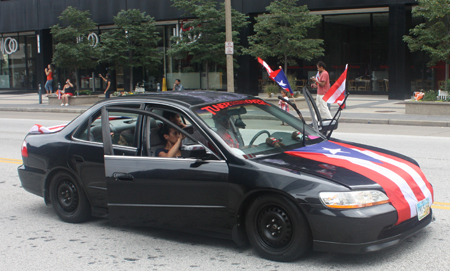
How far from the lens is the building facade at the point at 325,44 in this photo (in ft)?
83.8

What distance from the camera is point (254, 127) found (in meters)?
5.23

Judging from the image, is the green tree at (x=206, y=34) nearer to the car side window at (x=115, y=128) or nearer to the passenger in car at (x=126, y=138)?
the car side window at (x=115, y=128)

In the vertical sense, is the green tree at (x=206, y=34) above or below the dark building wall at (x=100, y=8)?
below

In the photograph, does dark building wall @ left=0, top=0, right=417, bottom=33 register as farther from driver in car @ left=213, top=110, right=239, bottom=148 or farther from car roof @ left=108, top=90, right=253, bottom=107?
driver in car @ left=213, top=110, right=239, bottom=148

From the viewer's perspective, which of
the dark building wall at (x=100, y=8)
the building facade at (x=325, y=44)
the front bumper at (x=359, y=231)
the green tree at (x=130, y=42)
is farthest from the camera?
the green tree at (x=130, y=42)

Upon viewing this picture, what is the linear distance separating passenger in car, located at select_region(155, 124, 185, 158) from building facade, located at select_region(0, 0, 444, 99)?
2244cm

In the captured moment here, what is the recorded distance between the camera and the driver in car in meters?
4.69

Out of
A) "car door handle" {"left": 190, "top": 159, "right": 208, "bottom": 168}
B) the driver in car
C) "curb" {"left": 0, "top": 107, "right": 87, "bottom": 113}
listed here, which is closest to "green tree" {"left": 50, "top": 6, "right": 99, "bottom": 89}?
"curb" {"left": 0, "top": 107, "right": 87, "bottom": 113}

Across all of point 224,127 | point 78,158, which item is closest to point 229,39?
point 78,158

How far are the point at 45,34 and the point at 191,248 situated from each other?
3631 cm

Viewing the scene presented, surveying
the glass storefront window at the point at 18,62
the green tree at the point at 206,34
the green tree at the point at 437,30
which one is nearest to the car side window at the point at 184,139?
the green tree at the point at 437,30

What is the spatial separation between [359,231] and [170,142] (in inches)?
85.2

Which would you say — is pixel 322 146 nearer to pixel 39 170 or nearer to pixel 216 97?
pixel 216 97

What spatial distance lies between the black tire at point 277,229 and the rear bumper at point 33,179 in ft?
9.43
